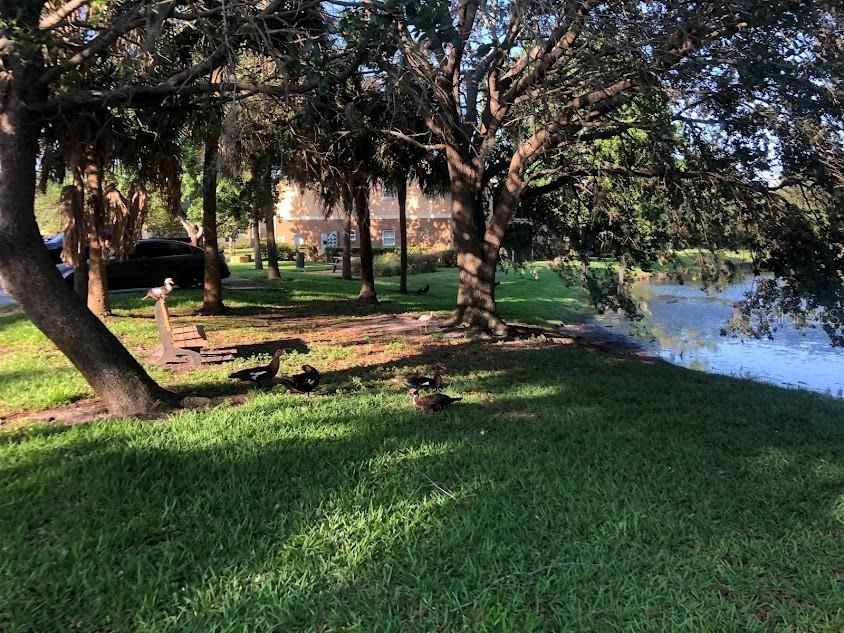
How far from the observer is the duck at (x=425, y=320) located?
12.7m

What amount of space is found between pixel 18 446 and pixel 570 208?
38.1ft

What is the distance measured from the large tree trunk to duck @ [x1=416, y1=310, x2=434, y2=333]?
23.1 ft

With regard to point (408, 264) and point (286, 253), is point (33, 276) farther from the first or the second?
point (286, 253)

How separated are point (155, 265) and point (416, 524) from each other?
16.1 m

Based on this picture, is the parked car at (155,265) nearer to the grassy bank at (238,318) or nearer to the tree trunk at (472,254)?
the grassy bank at (238,318)

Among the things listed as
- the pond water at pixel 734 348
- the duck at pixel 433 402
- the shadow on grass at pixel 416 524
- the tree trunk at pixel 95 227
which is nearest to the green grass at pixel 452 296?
the pond water at pixel 734 348

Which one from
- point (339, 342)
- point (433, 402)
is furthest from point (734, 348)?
point (433, 402)

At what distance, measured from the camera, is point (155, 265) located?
17.8m

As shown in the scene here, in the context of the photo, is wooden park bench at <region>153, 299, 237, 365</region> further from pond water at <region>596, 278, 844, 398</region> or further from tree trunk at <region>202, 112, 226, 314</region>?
pond water at <region>596, 278, 844, 398</region>

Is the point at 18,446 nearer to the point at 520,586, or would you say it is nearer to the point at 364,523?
the point at 364,523

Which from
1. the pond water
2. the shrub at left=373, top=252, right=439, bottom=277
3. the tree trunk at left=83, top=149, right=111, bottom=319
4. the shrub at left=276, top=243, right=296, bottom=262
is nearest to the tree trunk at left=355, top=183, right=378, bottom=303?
the tree trunk at left=83, top=149, right=111, bottom=319

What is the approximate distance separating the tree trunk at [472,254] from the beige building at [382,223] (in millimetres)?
27795

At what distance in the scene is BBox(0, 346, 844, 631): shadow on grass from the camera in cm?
297

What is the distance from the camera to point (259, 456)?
15.5 feet
